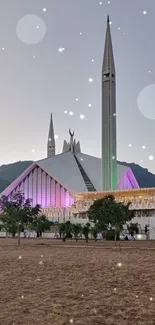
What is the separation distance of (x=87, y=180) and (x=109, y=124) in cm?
2072

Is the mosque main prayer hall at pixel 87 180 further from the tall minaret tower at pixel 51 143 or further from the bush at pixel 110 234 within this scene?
the tall minaret tower at pixel 51 143

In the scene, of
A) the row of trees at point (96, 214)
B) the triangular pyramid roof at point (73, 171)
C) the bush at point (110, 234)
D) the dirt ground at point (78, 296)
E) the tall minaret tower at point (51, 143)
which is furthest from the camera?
the tall minaret tower at point (51, 143)

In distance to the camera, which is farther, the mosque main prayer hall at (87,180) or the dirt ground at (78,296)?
the mosque main prayer hall at (87,180)

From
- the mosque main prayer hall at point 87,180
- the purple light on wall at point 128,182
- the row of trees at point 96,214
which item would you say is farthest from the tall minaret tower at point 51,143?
the row of trees at point 96,214

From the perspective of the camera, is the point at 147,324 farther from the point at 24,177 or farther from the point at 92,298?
the point at 24,177

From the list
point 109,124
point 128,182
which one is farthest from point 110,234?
point 128,182

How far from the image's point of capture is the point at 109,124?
230ft

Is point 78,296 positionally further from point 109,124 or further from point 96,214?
point 109,124

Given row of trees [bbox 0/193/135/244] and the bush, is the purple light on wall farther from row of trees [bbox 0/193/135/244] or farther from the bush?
row of trees [bbox 0/193/135/244]

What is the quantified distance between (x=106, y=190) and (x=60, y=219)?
375 inches

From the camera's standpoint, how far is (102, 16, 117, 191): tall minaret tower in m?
69.4

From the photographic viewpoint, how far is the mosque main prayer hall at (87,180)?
6688 cm

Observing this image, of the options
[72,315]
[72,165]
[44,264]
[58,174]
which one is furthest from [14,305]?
[72,165]

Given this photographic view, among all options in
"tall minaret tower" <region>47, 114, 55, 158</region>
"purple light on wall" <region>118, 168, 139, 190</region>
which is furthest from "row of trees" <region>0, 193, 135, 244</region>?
"tall minaret tower" <region>47, 114, 55, 158</region>
